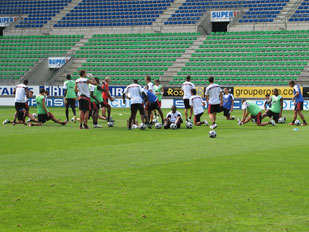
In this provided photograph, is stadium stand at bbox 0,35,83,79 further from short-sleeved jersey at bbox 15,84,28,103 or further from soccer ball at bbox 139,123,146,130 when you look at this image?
soccer ball at bbox 139,123,146,130

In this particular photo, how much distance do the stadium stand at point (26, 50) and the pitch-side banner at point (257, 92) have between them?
57.0 feet

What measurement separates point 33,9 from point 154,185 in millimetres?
51779

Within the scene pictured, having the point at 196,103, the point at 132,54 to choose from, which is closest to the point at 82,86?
the point at 196,103

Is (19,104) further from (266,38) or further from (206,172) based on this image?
(266,38)

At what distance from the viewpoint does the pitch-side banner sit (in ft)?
127

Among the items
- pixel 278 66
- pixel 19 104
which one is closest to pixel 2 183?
pixel 19 104

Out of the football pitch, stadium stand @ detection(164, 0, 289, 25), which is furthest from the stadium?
stadium stand @ detection(164, 0, 289, 25)

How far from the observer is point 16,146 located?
1534cm

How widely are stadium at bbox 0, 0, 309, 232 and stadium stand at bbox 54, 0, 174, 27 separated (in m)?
0.13

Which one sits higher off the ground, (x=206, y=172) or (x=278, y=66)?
(x=278, y=66)

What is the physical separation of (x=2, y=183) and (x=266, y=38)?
39.4m

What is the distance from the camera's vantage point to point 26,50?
52.2 metres

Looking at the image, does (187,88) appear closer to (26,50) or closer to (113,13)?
(26,50)

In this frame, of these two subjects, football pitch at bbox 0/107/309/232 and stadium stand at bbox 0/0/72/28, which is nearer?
football pitch at bbox 0/107/309/232
